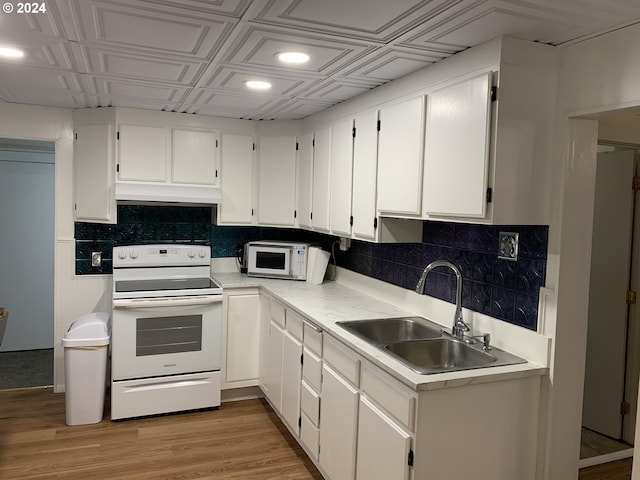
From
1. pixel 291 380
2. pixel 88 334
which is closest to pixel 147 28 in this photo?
pixel 291 380

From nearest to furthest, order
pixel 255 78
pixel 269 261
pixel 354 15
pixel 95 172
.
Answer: pixel 354 15
pixel 255 78
pixel 95 172
pixel 269 261

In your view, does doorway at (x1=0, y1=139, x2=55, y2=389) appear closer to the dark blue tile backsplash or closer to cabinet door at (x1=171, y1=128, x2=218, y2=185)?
the dark blue tile backsplash

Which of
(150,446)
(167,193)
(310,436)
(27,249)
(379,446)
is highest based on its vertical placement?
(167,193)

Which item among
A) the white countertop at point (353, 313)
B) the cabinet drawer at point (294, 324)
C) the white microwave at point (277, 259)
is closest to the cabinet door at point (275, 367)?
the cabinet drawer at point (294, 324)

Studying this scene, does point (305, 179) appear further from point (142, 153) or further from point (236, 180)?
point (142, 153)

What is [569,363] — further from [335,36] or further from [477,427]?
[335,36]

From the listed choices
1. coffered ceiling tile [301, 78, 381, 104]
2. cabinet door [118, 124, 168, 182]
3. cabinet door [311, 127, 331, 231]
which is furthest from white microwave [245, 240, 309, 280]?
coffered ceiling tile [301, 78, 381, 104]

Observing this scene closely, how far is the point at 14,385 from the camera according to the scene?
4.10 meters

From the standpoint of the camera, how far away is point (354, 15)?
1.80 meters

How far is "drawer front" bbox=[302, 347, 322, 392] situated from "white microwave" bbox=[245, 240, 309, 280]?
110 centimetres

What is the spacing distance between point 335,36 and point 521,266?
1256 millimetres

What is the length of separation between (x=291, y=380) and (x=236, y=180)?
1671 mm

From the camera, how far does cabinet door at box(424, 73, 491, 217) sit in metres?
2.04

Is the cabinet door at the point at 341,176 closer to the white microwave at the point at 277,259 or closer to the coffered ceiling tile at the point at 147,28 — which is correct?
the white microwave at the point at 277,259
